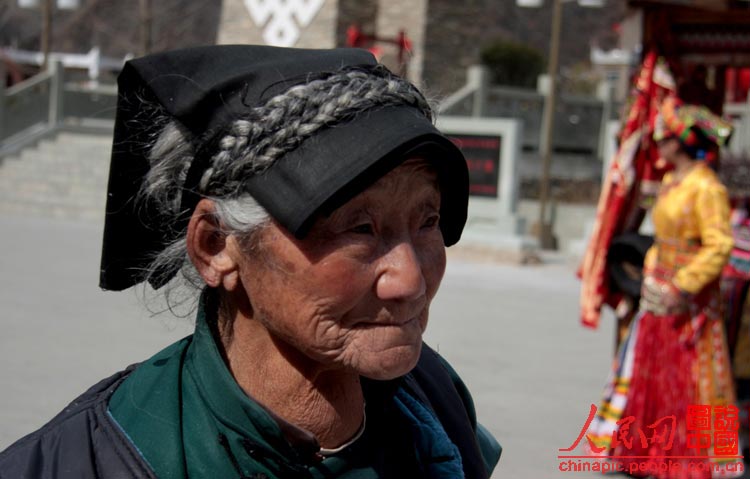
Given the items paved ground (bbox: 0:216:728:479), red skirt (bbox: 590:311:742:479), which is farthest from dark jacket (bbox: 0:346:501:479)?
red skirt (bbox: 590:311:742:479)

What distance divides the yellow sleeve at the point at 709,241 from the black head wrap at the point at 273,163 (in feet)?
9.91

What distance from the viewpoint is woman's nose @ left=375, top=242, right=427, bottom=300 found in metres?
1.24

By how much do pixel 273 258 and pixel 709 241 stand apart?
3.34 metres

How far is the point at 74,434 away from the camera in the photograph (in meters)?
1.24

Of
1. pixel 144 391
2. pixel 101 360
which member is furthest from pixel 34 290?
pixel 144 391

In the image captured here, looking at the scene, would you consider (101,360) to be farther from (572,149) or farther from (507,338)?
(572,149)

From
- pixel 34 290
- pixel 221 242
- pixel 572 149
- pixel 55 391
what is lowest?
pixel 572 149

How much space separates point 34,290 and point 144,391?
7064mm

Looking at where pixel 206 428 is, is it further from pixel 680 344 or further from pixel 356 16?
pixel 356 16

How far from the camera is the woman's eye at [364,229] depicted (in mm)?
1235

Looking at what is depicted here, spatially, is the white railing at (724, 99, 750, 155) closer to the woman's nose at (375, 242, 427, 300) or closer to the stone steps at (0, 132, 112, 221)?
the stone steps at (0, 132, 112, 221)

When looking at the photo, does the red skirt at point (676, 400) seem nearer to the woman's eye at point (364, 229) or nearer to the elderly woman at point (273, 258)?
the elderly woman at point (273, 258)

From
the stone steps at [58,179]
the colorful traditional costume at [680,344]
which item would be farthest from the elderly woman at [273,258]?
the stone steps at [58,179]

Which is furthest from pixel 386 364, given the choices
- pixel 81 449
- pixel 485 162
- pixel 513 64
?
pixel 513 64
